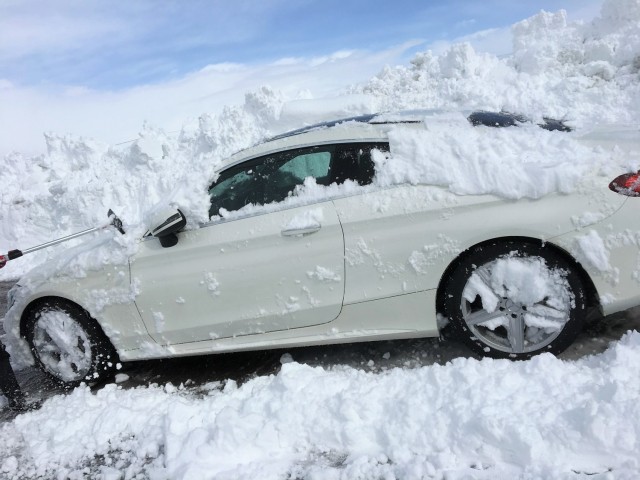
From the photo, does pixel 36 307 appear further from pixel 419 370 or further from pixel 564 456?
pixel 564 456

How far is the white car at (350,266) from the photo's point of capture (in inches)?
117

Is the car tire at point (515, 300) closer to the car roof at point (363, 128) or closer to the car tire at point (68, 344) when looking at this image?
the car roof at point (363, 128)

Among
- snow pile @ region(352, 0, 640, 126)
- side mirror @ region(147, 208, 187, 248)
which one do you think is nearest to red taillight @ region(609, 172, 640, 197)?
side mirror @ region(147, 208, 187, 248)

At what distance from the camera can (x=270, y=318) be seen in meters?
3.46

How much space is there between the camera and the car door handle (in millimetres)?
3262

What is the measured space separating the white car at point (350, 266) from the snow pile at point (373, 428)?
29 centimetres

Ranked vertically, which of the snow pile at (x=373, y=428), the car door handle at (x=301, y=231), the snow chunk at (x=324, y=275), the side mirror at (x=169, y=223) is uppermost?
the side mirror at (x=169, y=223)

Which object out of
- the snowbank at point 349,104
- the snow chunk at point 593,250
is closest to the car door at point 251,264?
the snow chunk at point 593,250

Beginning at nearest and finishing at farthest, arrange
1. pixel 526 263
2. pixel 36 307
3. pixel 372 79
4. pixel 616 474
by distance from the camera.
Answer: pixel 616 474, pixel 526 263, pixel 36 307, pixel 372 79

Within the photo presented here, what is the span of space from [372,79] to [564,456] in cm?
945

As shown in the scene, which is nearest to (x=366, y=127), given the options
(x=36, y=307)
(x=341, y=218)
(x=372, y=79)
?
(x=341, y=218)

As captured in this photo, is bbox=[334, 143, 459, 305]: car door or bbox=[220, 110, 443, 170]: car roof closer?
bbox=[334, 143, 459, 305]: car door

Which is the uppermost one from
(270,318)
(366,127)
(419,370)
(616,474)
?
(366,127)

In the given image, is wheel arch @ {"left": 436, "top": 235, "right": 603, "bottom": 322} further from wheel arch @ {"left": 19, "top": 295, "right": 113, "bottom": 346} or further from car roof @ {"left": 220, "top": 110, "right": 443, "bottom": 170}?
wheel arch @ {"left": 19, "top": 295, "right": 113, "bottom": 346}
